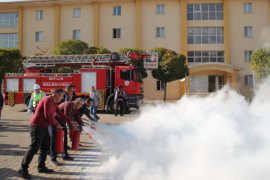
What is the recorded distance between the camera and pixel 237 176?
4816 millimetres

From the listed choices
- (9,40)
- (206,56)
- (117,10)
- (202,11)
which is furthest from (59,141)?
(9,40)

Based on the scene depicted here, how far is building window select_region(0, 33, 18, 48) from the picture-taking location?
4044 cm

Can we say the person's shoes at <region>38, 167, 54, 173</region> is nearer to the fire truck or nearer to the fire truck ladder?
the fire truck

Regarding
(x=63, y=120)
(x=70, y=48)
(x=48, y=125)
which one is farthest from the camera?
(x=70, y=48)

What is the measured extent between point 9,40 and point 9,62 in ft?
33.0

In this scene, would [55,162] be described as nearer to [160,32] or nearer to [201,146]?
Result: [201,146]

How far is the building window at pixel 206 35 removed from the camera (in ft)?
120

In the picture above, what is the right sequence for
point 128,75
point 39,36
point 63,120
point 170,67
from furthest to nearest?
point 39,36 < point 170,67 < point 128,75 < point 63,120

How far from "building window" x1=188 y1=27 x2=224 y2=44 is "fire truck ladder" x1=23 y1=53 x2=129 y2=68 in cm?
1865

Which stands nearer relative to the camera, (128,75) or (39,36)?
(128,75)

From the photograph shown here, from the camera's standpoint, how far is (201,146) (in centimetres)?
586

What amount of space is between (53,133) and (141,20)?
31094 mm

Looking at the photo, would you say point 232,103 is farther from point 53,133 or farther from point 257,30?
point 257,30

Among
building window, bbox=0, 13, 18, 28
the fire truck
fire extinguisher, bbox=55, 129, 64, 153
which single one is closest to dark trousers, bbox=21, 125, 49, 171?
fire extinguisher, bbox=55, 129, 64, 153
